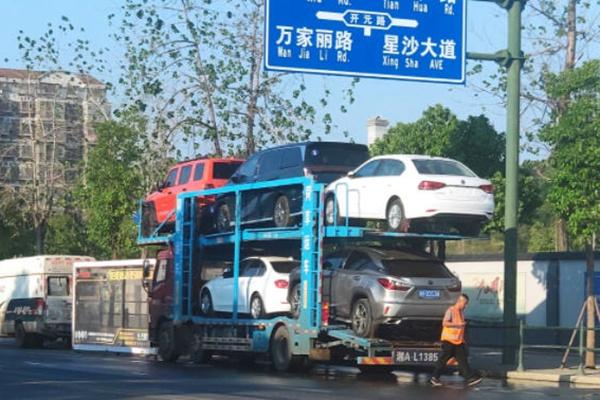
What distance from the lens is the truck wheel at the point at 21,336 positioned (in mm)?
37031

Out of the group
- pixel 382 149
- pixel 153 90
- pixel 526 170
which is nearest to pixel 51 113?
pixel 153 90

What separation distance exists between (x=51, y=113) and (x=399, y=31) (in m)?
33.0

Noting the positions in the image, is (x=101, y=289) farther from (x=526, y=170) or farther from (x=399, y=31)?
(x=399, y=31)

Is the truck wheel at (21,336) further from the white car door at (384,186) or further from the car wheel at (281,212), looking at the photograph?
the white car door at (384,186)

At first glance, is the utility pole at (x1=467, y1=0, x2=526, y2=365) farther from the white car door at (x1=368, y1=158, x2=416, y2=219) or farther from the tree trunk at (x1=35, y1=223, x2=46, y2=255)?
the tree trunk at (x1=35, y1=223, x2=46, y2=255)

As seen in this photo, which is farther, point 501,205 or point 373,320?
point 501,205

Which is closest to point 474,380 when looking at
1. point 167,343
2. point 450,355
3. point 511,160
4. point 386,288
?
point 450,355

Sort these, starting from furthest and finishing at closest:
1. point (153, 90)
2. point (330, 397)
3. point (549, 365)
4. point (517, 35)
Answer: point (153, 90) → point (549, 365) → point (517, 35) → point (330, 397)

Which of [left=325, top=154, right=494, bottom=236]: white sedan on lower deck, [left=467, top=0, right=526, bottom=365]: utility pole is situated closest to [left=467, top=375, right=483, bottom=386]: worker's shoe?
[left=325, top=154, right=494, bottom=236]: white sedan on lower deck

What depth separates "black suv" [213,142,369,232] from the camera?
2166cm

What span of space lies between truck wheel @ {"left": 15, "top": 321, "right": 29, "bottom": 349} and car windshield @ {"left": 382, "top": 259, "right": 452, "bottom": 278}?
20111 millimetres

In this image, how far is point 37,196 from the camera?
50.5 meters

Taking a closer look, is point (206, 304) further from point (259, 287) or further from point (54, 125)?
point (54, 125)

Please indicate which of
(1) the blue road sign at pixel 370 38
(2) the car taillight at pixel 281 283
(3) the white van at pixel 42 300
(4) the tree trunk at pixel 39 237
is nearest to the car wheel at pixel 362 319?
(2) the car taillight at pixel 281 283
